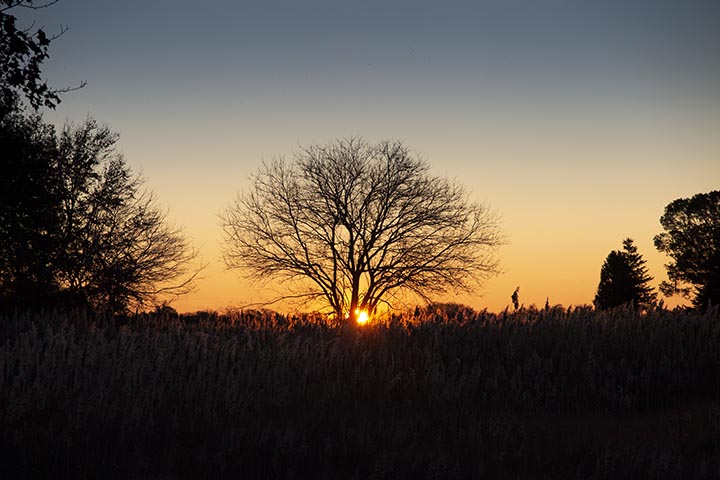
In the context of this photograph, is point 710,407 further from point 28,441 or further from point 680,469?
point 28,441

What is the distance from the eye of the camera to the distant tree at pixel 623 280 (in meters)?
50.0

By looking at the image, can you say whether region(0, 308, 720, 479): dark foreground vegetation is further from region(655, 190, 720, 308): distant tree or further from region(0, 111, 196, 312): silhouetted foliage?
region(655, 190, 720, 308): distant tree

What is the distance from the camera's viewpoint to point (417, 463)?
5984mm

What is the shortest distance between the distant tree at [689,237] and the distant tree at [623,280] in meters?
2.31

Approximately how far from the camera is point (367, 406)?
7.84 metres

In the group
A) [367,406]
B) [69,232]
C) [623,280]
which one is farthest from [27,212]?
[623,280]

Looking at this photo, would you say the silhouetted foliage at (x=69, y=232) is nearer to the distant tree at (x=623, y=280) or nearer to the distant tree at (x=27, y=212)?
the distant tree at (x=27, y=212)

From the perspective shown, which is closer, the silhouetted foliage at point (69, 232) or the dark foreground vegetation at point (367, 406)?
the dark foreground vegetation at point (367, 406)

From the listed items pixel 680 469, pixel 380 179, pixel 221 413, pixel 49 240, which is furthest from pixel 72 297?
pixel 680 469

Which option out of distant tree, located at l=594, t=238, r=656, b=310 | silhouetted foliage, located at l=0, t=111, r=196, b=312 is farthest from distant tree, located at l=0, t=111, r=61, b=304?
distant tree, located at l=594, t=238, r=656, b=310

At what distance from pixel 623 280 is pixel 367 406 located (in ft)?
151

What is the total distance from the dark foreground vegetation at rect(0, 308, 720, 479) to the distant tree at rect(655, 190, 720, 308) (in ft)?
145

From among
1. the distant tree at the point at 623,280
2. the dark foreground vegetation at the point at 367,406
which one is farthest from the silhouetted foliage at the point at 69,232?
the distant tree at the point at 623,280

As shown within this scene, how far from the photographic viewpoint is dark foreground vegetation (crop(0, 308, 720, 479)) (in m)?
5.86
